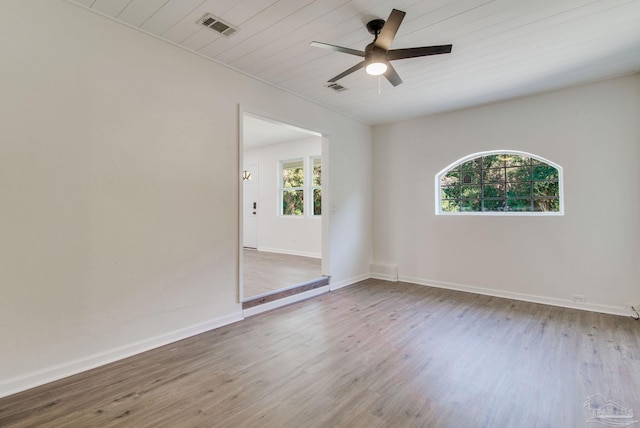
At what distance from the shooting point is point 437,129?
15.9 ft

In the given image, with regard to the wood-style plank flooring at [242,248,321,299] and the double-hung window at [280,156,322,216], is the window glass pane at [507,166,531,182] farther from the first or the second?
the double-hung window at [280,156,322,216]

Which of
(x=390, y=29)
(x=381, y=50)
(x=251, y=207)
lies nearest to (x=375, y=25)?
(x=381, y=50)

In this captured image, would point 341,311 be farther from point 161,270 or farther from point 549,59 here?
point 549,59

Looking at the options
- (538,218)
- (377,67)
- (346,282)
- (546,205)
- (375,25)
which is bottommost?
(346,282)

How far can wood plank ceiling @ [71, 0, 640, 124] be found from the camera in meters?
2.28

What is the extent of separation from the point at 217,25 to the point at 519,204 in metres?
4.28

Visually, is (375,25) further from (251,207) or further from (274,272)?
(251,207)

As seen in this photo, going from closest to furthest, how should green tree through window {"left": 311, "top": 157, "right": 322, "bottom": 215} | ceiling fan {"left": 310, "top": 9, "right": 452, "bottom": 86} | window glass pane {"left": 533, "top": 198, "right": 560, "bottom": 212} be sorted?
1. ceiling fan {"left": 310, "top": 9, "right": 452, "bottom": 86}
2. window glass pane {"left": 533, "top": 198, "right": 560, "bottom": 212}
3. green tree through window {"left": 311, "top": 157, "right": 322, "bottom": 215}

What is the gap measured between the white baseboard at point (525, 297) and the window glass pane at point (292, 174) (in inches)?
139

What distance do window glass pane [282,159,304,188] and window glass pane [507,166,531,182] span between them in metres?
4.37

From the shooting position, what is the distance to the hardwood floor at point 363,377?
1.80 meters

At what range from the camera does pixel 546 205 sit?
13.3ft

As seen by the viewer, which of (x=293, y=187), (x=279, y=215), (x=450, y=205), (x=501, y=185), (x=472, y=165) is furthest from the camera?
(x=279, y=215)

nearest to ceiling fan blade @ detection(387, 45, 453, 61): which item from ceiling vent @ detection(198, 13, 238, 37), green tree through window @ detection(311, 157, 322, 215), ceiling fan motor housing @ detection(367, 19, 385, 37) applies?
ceiling fan motor housing @ detection(367, 19, 385, 37)
